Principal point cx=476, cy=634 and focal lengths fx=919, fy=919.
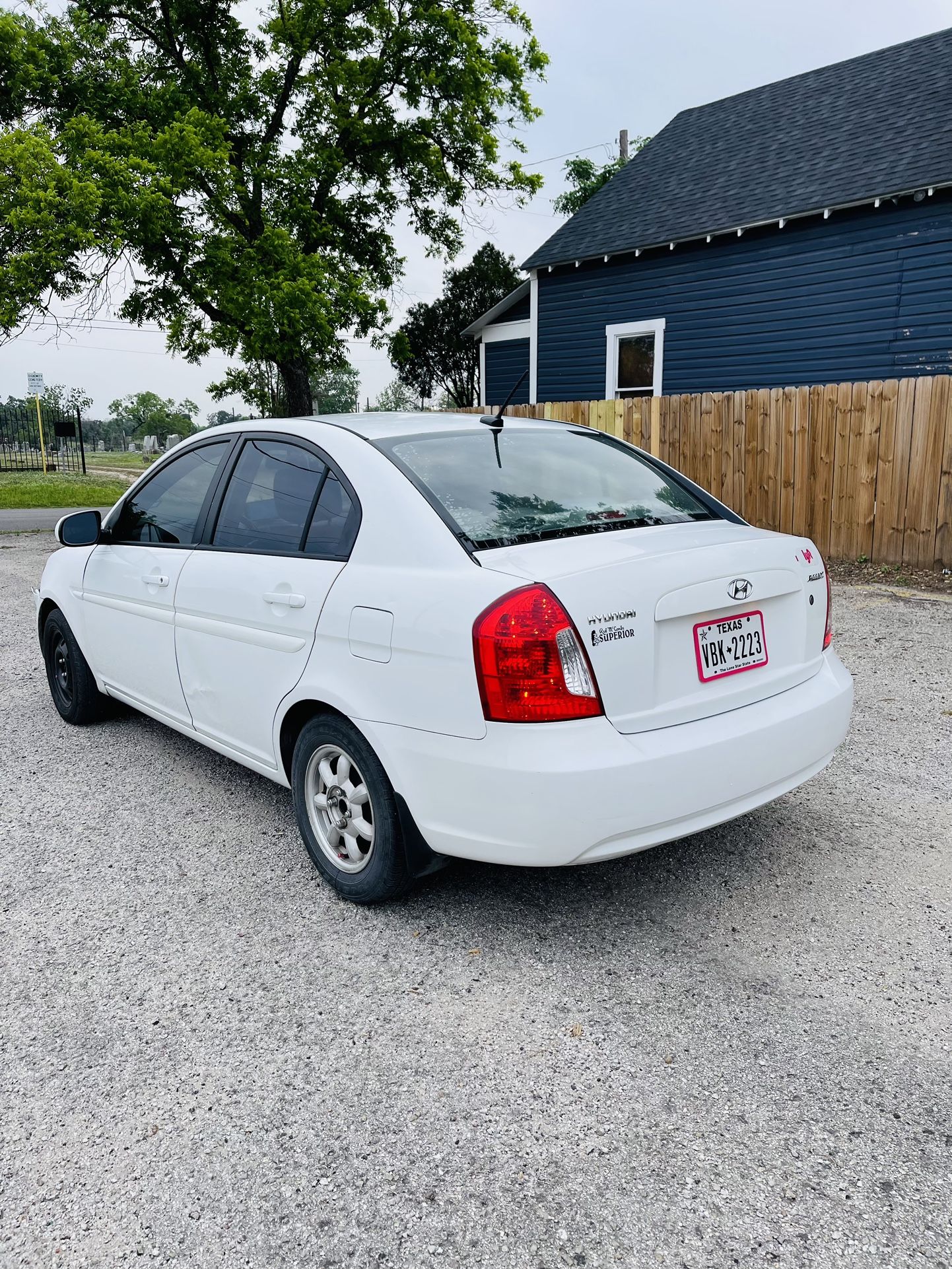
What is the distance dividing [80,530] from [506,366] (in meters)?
17.0

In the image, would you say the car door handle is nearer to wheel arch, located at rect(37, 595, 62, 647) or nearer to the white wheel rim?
the white wheel rim

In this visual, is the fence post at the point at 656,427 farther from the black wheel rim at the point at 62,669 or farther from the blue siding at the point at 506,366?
the blue siding at the point at 506,366

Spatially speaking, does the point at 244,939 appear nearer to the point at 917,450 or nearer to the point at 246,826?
the point at 246,826

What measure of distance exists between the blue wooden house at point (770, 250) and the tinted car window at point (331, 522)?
38.4 ft

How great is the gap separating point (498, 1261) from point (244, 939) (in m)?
1.40

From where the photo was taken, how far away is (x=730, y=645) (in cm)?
277

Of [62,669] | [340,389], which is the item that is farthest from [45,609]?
[340,389]

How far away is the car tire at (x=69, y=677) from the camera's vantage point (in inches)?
192

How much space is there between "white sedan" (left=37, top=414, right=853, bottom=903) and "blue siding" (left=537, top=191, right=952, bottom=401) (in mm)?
11192

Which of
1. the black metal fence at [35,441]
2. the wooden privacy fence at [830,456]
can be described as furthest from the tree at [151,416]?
the wooden privacy fence at [830,456]

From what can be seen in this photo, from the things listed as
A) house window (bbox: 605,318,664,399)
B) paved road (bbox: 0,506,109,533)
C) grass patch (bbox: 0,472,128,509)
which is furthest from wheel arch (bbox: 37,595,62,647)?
grass patch (bbox: 0,472,128,509)

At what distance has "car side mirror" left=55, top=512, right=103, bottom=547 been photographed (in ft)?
14.5

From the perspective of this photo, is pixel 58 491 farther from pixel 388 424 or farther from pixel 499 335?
pixel 388 424

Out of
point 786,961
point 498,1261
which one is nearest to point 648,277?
point 786,961
